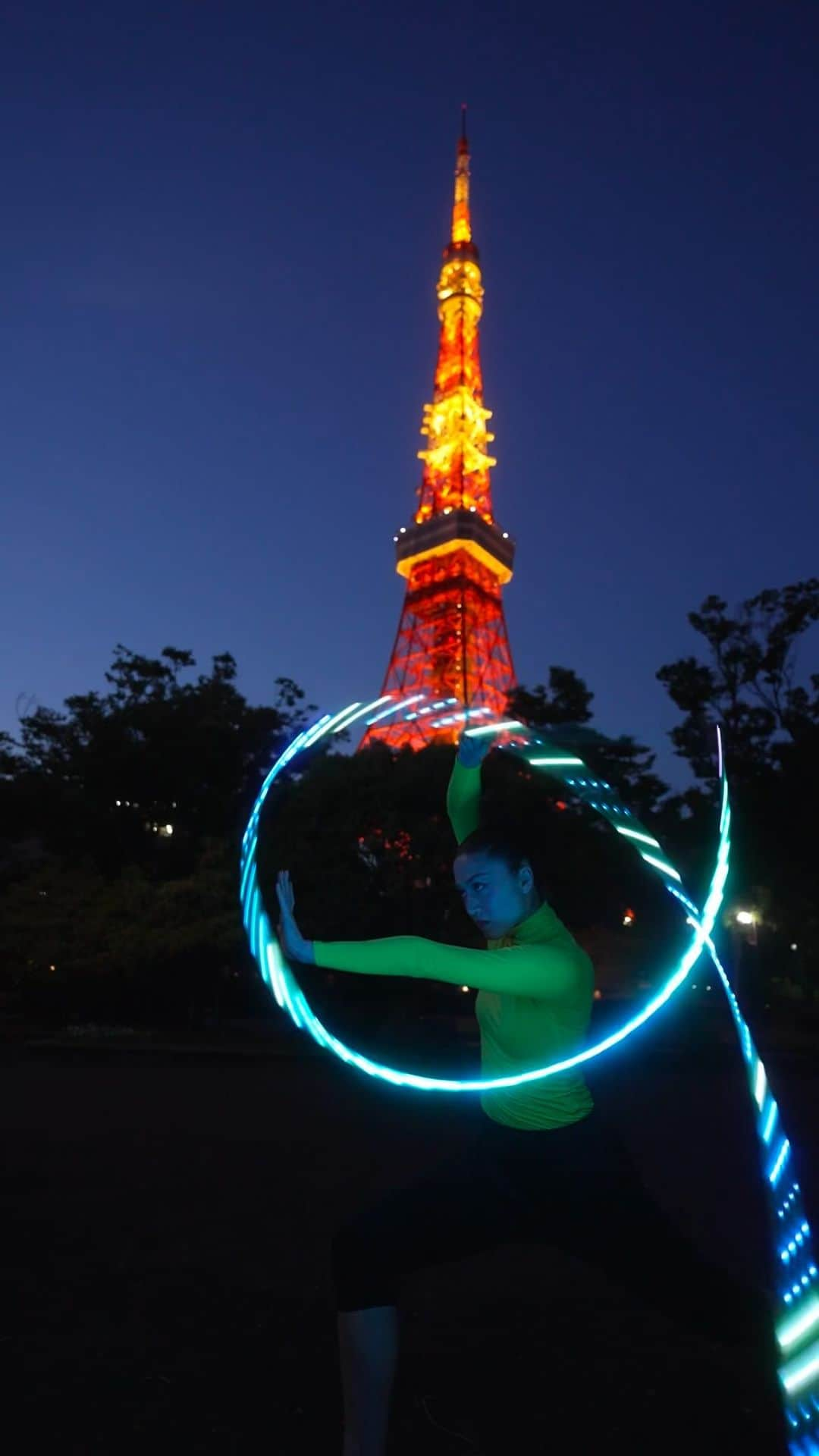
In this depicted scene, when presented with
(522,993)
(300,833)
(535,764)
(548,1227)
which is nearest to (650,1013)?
(535,764)

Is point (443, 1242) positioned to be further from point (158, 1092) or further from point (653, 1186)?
point (158, 1092)

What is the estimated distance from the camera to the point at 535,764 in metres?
7.34

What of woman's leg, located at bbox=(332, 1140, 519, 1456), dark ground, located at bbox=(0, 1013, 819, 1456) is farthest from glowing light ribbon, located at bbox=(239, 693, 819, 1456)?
dark ground, located at bbox=(0, 1013, 819, 1456)

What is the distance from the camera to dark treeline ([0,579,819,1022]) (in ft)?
77.6

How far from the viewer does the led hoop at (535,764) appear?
4641mm

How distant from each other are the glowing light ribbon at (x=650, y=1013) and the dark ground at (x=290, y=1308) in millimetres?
644

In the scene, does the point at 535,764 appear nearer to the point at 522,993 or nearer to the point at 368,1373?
the point at 522,993

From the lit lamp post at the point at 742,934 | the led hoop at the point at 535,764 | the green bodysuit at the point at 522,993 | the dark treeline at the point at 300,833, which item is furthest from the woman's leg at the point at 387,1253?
the lit lamp post at the point at 742,934

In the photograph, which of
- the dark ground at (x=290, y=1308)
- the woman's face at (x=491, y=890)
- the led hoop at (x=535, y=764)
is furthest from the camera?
the led hoop at (x=535, y=764)

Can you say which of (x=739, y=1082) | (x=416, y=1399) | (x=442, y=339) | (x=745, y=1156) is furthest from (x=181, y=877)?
(x=442, y=339)

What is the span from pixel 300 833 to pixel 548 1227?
827 inches

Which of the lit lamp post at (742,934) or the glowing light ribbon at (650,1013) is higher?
the lit lamp post at (742,934)

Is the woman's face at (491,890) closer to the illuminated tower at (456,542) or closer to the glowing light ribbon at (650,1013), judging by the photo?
the glowing light ribbon at (650,1013)

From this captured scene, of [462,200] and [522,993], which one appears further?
[462,200]
